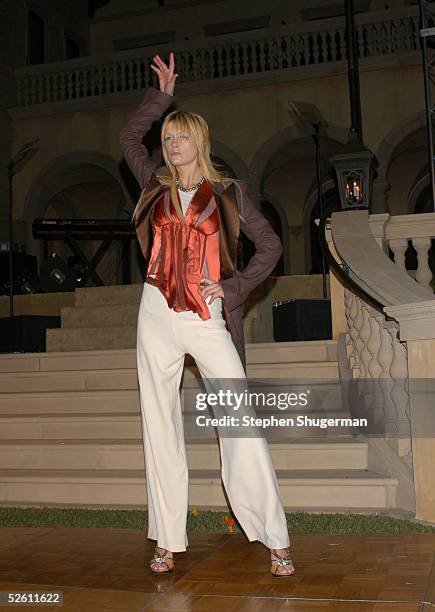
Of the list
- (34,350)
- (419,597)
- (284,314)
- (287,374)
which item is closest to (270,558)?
(419,597)

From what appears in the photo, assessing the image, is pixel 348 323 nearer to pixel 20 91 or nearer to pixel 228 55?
pixel 228 55

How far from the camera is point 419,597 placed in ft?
8.61

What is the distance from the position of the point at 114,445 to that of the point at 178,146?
243cm

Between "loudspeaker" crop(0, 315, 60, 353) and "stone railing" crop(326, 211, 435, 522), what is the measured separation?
3.73 meters

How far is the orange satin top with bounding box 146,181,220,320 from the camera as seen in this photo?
307cm

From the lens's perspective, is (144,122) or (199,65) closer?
(144,122)

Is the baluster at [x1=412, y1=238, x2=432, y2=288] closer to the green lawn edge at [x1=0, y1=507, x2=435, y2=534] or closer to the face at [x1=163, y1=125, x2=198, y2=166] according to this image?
the green lawn edge at [x1=0, y1=507, x2=435, y2=534]

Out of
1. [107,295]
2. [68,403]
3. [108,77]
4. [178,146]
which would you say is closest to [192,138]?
[178,146]

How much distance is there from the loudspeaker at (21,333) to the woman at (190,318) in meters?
5.38

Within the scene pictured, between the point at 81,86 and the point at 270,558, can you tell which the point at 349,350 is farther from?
the point at 81,86

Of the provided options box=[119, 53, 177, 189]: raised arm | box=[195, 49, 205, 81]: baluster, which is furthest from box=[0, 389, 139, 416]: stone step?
box=[195, 49, 205, 81]: baluster

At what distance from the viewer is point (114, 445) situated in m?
4.85

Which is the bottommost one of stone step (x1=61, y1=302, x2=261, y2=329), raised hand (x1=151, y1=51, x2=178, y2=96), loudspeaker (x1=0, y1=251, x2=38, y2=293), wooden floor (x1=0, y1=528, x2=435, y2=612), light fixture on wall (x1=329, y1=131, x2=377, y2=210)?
wooden floor (x1=0, y1=528, x2=435, y2=612)

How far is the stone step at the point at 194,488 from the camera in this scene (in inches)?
A: 162
